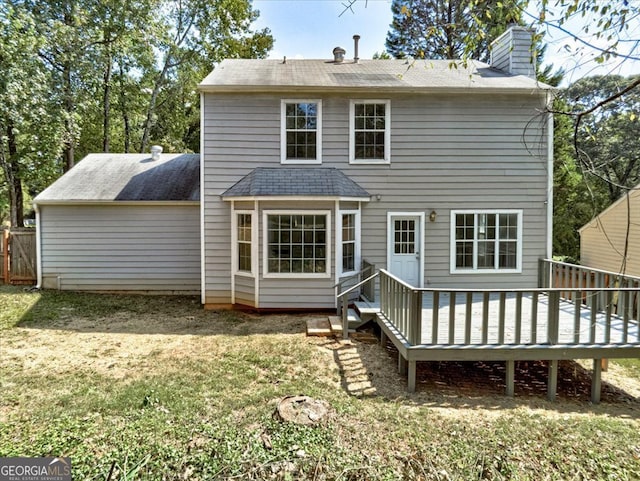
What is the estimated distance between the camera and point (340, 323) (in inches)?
276

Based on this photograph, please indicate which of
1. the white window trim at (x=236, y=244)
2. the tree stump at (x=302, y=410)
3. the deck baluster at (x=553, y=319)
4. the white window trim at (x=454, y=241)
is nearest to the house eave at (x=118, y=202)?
the white window trim at (x=236, y=244)

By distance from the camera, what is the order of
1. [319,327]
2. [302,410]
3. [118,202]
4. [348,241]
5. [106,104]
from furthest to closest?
[106,104] → [118,202] → [348,241] → [319,327] → [302,410]

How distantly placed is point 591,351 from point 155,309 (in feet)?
28.2

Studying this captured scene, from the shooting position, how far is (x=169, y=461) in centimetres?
334

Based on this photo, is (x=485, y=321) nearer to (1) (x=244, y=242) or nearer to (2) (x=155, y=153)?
(1) (x=244, y=242)

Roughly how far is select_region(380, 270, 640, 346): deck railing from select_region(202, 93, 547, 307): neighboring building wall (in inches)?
92.8

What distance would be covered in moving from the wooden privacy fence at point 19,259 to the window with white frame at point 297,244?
7.91 meters

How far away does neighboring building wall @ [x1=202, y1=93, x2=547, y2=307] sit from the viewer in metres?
8.42

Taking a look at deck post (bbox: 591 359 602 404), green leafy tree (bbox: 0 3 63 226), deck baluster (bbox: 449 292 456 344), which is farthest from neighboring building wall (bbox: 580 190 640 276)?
green leafy tree (bbox: 0 3 63 226)

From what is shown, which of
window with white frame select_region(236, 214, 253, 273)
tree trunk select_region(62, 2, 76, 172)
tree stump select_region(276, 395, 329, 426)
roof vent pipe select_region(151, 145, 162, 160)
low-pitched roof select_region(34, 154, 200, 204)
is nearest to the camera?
tree stump select_region(276, 395, 329, 426)

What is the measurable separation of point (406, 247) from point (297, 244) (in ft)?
8.74

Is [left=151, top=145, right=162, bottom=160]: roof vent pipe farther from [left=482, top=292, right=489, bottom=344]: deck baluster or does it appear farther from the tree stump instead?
[left=482, top=292, right=489, bottom=344]: deck baluster

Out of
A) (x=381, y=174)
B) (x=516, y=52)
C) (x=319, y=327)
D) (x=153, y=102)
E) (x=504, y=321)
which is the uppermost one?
(x=153, y=102)

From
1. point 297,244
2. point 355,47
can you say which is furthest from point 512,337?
point 355,47
